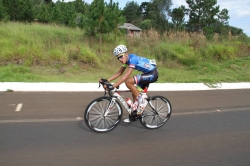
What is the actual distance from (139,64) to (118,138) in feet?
5.19

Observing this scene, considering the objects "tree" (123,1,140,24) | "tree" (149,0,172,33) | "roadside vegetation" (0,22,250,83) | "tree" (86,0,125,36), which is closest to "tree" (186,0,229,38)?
"tree" (149,0,172,33)

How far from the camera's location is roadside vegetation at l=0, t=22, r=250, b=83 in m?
13.3

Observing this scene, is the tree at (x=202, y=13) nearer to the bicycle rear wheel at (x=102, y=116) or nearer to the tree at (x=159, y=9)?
the tree at (x=159, y=9)

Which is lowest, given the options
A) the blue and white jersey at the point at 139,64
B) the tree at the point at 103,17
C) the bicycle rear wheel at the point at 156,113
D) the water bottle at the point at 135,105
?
the bicycle rear wheel at the point at 156,113

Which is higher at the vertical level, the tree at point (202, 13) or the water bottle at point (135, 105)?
the tree at point (202, 13)

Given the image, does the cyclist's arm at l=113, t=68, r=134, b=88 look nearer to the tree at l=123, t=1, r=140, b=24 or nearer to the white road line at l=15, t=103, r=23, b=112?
the white road line at l=15, t=103, r=23, b=112

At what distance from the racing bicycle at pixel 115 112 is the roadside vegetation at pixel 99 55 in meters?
6.08

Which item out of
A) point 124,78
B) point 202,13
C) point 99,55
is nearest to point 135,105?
point 124,78

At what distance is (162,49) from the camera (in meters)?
17.1

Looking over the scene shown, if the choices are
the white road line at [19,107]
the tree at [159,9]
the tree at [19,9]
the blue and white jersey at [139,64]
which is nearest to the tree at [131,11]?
the tree at [159,9]

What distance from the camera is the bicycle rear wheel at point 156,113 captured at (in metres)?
6.68

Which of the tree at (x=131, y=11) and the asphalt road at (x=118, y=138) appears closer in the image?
the asphalt road at (x=118, y=138)

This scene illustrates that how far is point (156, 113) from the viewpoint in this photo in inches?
268

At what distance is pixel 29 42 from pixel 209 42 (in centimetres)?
1091
